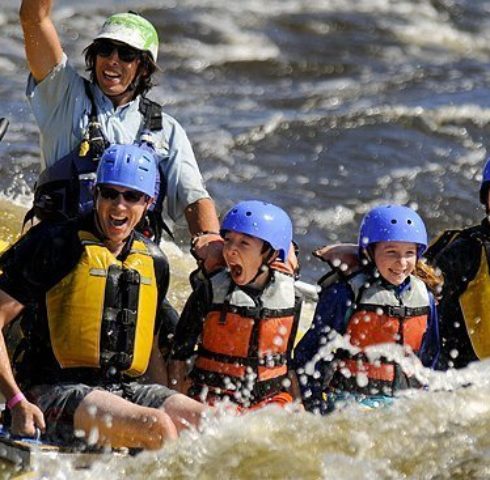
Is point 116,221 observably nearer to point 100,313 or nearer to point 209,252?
point 100,313

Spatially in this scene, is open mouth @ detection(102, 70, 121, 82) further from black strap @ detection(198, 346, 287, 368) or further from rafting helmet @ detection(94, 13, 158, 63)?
black strap @ detection(198, 346, 287, 368)

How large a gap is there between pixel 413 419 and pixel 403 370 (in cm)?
22

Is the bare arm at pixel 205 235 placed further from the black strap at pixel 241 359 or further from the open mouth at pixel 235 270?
the black strap at pixel 241 359

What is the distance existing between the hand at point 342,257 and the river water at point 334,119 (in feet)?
1.90

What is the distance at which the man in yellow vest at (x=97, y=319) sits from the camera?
17.5ft

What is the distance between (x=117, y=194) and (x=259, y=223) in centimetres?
58

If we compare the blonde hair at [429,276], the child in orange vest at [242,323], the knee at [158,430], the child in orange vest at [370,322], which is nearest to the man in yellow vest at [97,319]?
the knee at [158,430]

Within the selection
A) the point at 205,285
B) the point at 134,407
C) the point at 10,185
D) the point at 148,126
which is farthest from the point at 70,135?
the point at 10,185

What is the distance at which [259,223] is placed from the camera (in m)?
5.71

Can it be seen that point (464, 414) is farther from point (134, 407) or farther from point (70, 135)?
point (70, 135)

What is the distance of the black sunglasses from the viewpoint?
551 cm

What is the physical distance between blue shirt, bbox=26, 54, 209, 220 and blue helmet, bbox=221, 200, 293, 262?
0.67m

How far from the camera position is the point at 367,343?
19.6ft

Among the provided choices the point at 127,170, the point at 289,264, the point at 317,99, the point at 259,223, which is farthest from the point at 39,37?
the point at 317,99
